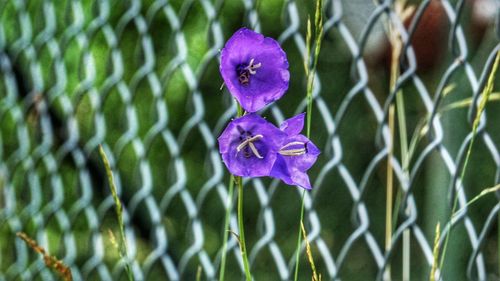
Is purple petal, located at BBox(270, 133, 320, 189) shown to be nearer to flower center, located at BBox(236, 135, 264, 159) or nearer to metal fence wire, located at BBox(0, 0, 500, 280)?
flower center, located at BBox(236, 135, 264, 159)

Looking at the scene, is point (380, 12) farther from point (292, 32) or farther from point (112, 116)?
point (112, 116)

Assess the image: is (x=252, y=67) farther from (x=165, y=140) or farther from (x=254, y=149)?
(x=165, y=140)

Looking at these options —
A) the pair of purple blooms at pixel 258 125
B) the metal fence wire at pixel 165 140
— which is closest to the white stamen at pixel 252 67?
the pair of purple blooms at pixel 258 125

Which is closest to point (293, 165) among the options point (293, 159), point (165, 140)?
point (293, 159)

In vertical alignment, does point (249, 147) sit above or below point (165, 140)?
above

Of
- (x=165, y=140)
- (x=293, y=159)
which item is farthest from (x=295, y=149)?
(x=165, y=140)

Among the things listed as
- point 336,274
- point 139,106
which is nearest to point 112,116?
point 139,106

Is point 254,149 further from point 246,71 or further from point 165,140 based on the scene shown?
point 165,140

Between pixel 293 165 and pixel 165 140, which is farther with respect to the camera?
pixel 165 140
